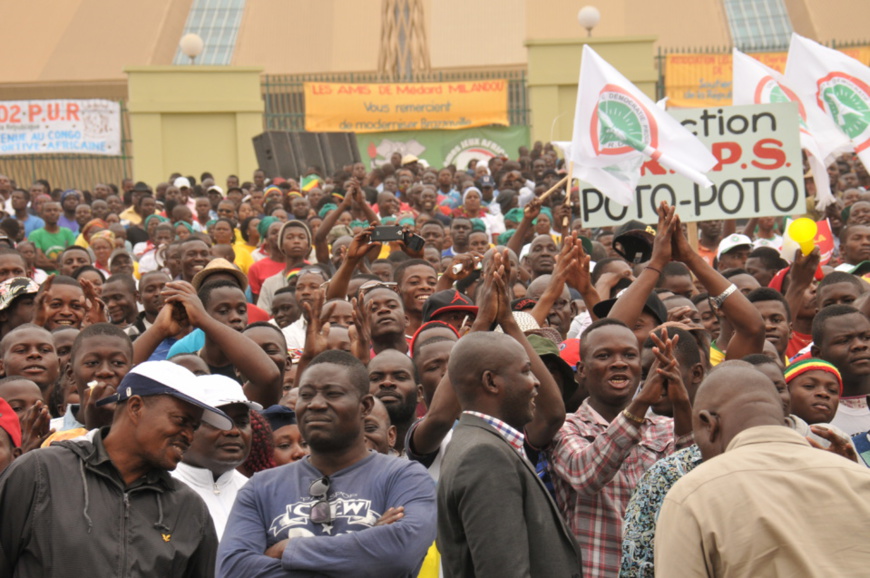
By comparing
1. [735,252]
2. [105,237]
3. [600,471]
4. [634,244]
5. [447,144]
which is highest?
[447,144]

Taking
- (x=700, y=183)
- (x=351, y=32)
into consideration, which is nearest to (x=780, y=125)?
(x=700, y=183)

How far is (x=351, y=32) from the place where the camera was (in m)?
29.1

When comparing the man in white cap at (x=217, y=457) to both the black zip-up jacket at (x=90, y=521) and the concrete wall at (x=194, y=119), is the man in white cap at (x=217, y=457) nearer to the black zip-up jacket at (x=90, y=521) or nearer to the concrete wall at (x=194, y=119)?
the black zip-up jacket at (x=90, y=521)

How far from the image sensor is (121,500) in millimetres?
4047

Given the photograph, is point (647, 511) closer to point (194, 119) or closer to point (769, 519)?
point (769, 519)

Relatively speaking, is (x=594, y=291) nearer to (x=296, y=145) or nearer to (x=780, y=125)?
(x=780, y=125)

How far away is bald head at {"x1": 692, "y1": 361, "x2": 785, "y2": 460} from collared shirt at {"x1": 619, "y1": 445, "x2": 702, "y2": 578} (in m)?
0.27

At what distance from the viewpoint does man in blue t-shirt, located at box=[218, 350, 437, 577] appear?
409 centimetres

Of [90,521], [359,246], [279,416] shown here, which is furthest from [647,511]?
[359,246]

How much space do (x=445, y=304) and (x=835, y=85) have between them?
527cm

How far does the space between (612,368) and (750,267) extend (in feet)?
14.1

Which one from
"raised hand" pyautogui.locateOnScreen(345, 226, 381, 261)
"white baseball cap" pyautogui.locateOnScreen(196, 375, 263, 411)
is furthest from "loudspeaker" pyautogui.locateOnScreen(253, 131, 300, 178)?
"white baseball cap" pyautogui.locateOnScreen(196, 375, 263, 411)

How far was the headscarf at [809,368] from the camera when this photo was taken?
6.01 m

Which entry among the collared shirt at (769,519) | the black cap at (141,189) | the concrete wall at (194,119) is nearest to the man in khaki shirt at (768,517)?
the collared shirt at (769,519)
